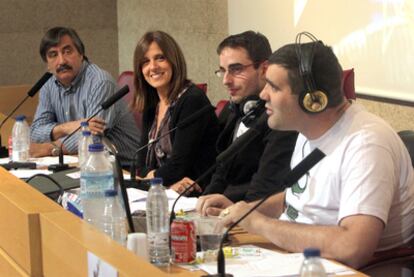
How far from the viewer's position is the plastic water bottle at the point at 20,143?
168 inches

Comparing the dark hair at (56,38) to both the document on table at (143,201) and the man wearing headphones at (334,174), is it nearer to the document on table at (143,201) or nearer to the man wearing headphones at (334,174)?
the document on table at (143,201)

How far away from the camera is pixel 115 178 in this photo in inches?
105

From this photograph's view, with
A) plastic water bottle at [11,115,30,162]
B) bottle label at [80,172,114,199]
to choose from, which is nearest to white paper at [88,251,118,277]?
bottle label at [80,172,114,199]

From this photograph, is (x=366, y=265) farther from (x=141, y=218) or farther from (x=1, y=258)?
(x=1, y=258)

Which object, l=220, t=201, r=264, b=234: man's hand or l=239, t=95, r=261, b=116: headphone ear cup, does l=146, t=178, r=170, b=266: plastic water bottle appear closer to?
l=220, t=201, r=264, b=234: man's hand

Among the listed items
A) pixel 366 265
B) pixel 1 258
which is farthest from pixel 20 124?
pixel 366 265

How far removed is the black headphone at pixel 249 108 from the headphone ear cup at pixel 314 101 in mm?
705

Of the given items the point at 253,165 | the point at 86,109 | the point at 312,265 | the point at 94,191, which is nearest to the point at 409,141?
the point at 253,165

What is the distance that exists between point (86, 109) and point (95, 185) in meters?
2.25

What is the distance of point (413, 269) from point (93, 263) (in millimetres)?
1035

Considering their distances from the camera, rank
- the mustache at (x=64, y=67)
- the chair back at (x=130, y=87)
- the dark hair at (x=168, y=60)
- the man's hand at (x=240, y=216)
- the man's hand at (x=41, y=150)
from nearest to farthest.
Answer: the man's hand at (x=240, y=216), the dark hair at (x=168, y=60), the man's hand at (x=41, y=150), the mustache at (x=64, y=67), the chair back at (x=130, y=87)

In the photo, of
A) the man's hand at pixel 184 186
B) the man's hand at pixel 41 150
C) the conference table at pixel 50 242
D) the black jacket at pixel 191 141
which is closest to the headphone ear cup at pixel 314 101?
the conference table at pixel 50 242

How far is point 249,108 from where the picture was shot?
3.29 metres

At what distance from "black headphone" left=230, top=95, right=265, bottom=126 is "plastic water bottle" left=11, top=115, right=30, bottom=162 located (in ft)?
4.20
